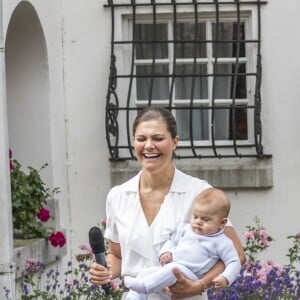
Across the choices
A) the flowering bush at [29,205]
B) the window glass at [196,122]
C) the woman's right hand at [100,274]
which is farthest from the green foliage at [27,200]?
the woman's right hand at [100,274]

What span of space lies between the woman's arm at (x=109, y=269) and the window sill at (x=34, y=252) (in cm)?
278

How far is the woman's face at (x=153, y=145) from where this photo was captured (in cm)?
530

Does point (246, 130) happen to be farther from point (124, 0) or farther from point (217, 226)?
point (217, 226)

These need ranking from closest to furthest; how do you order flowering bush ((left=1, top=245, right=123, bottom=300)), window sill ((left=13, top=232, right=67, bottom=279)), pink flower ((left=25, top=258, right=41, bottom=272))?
1. flowering bush ((left=1, top=245, right=123, bottom=300))
2. pink flower ((left=25, top=258, right=41, bottom=272))
3. window sill ((left=13, top=232, right=67, bottom=279))

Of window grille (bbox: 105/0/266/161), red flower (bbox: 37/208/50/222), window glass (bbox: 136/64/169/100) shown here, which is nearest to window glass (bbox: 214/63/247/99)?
window grille (bbox: 105/0/266/161)

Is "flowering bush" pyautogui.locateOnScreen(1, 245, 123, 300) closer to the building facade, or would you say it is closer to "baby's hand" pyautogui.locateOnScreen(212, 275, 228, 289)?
the building facade

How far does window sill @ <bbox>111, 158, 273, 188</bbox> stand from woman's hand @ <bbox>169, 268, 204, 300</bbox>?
4574 mm

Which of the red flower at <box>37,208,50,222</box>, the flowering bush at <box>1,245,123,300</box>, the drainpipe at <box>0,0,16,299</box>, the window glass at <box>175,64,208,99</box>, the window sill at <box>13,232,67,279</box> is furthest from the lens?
the window glass at <box>175,64,208,99</box>

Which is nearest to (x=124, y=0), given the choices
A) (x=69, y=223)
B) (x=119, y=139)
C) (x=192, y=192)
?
(x=119, y=139)

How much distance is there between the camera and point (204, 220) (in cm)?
526

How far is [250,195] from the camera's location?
9.88 m

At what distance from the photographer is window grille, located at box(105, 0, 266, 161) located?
32.4 feet

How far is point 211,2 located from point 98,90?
1110 millimetres

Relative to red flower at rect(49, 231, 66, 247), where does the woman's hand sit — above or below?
above
